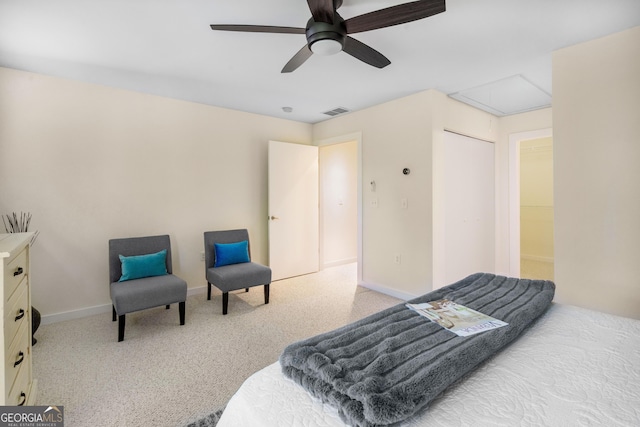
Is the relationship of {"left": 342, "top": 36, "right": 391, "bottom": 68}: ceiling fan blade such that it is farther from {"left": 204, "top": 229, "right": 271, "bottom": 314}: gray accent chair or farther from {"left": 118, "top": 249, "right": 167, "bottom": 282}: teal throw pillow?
{"left": 118, "top": 249, "right": 167, "bottom": 282}: teal throw pillow

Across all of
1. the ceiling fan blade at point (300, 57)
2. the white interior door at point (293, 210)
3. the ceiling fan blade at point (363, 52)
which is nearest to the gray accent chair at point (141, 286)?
the white interior door at point (293, 210)

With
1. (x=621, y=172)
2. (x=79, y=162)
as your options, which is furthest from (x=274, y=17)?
(x=621, y=172)

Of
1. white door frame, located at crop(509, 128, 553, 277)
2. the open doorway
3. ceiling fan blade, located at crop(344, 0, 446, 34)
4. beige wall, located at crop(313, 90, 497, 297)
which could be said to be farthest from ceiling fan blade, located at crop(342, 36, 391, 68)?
the open doorway

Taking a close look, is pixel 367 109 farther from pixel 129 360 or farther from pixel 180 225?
pixel 129 360

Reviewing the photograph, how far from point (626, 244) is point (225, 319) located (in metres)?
3.49

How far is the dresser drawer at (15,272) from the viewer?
130 centimetres

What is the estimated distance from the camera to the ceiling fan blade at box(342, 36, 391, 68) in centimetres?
186

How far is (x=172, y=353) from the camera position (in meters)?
2.44

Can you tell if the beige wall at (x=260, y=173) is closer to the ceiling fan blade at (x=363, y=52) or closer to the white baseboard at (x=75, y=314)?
the white baseboard at (x=75, y=314)

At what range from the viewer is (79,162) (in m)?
3.11

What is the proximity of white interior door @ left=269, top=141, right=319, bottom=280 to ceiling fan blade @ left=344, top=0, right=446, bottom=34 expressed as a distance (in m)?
2.77

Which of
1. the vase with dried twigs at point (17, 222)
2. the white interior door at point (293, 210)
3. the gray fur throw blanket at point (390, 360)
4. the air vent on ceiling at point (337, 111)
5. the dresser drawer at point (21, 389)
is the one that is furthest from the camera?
the white interior door at point (293, 210)

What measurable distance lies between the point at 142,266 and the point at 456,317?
2959 millimetres

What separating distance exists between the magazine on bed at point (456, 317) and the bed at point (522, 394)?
117mm
